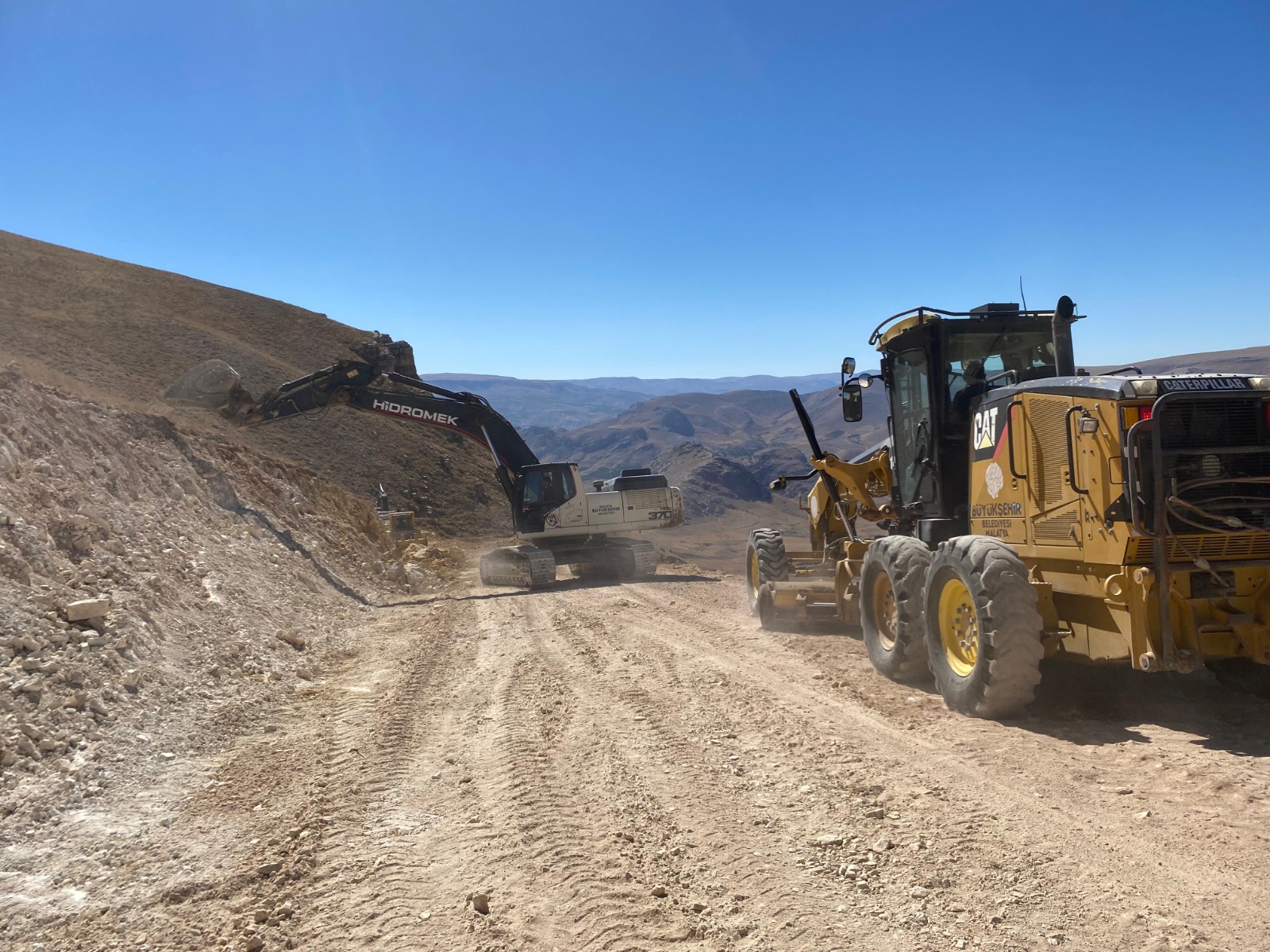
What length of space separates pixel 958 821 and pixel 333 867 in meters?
3.16

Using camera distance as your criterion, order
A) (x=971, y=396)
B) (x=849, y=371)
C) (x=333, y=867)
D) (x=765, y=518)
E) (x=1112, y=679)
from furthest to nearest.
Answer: (x=765, y=518), (x=849, y=371), (x=971, y=396), (x=1112, y=679), (x=333, y=867)

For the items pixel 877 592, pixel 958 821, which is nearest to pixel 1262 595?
pixel 958 821

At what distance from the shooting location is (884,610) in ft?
27.9

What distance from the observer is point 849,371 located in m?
9.62

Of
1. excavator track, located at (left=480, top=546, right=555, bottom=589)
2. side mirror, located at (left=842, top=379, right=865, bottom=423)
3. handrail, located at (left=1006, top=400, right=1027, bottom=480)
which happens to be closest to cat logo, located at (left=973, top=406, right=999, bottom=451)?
handrail, located at (left=1006, top=400, right=1027, bottom=480)

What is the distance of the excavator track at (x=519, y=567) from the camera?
1789cm

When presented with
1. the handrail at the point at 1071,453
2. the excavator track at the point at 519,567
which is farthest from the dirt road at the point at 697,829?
the excavator track at the point at 519,567

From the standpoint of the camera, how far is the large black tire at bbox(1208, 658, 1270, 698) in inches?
247

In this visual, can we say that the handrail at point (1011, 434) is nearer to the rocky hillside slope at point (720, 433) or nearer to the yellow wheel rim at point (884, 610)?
the yellow wheel rim at point (884, 610)

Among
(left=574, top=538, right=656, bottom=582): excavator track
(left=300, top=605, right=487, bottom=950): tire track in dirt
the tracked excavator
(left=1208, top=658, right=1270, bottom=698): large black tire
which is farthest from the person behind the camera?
(left=574, top=538, right=656, bottom=582): excavator track

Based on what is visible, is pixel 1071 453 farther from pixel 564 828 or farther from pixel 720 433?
pixel 720 433

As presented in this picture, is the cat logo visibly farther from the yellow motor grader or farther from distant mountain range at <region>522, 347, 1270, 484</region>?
distant mountain range at <region>522, 347, 1270, 484</region>

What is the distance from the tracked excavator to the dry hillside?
7.30m

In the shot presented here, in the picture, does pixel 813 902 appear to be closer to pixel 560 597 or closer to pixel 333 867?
pixel 333 867
